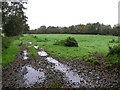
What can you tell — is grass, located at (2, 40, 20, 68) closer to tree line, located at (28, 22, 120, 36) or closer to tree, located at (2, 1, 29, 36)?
tree, located at (2, 1, 29, 36)

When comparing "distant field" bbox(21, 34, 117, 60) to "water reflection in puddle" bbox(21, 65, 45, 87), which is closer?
"water reflection in puddle" bbox(21, 65, 45, 87)

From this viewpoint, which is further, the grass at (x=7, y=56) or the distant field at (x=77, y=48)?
the distant field at (x=77, y=48)

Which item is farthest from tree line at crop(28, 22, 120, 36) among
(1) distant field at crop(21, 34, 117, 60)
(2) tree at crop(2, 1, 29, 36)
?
(2) tree at crop(2, 1, 29, 36)

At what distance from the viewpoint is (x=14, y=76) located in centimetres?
1952

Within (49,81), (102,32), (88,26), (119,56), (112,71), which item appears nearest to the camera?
(49,81)

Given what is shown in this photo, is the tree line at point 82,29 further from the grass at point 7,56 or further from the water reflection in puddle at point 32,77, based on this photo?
the water reflection in puddle at point 32,77

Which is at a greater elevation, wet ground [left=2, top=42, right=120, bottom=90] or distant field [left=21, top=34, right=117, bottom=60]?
distant field [left=21, top=34, right=117, bottom=60]

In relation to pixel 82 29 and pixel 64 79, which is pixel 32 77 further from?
pixel 82 29

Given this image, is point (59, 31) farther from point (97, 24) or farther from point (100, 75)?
point (100, 75)

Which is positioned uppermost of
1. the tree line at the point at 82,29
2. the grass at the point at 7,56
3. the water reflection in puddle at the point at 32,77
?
the tree line at the point at 82,29

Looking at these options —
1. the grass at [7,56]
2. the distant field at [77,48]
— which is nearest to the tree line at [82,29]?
the distant field at [77,48]

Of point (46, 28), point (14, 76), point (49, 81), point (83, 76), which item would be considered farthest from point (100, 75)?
point (46, 28)

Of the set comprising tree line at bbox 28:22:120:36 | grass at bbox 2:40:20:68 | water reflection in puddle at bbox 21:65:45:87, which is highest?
tree line at bbox 28:22:120:36

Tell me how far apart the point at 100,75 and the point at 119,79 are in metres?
1.83
